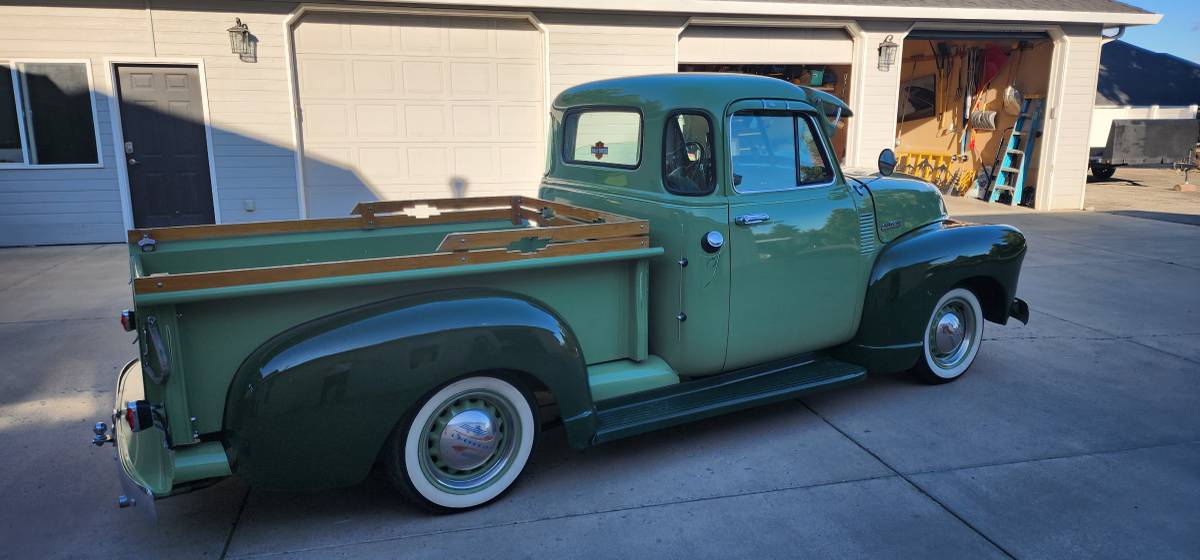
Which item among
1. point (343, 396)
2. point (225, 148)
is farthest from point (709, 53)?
point (343, 396)

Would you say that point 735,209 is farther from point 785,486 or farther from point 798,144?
point 785,486

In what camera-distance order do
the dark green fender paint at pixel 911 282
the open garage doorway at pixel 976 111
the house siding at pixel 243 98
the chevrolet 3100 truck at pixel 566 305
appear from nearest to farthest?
the chevrolet 3100 truck at pixel 566 305 → the dark green fender paint at pixel 911 282 → the house siding at pixel 243 98 → the open garage doorway at pixel 976 111

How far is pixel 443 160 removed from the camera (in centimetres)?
998

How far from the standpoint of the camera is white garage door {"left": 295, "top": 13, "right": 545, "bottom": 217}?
9.33m

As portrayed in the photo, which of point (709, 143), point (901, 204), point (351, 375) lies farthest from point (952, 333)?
point (351, 375)

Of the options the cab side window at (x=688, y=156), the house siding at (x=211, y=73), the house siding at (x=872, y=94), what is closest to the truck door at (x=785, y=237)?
the cab side window at (x=688, y=156)

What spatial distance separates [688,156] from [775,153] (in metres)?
0.46

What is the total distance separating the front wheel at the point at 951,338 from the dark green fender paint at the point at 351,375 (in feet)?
8.65

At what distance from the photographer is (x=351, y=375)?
2.67 meters

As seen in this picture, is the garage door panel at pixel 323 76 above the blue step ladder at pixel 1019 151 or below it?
above

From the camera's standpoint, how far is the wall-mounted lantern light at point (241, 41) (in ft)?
28.8

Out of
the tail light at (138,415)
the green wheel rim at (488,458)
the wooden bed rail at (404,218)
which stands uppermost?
the wooden bed rail at (404,218)

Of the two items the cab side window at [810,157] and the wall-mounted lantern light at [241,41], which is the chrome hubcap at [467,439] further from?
the wall-mounted lantern light at [241,41]

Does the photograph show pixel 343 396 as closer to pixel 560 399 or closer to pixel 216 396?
pixel 216 396
